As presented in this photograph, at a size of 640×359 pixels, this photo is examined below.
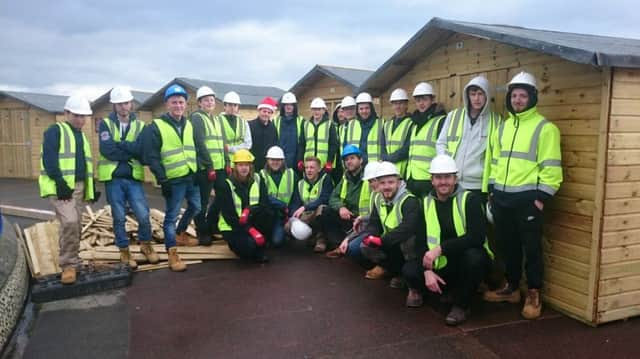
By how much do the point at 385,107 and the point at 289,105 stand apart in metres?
1.50

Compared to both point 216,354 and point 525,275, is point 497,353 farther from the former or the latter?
point 216,354

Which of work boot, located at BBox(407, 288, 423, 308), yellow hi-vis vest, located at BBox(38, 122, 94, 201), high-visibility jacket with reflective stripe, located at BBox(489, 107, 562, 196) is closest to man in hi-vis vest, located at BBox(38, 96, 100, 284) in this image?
A: yellow hi-vis vest, located at BBox(38, 122, 94, 201)

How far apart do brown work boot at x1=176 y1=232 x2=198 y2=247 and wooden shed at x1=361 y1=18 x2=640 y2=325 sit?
15.0 feet

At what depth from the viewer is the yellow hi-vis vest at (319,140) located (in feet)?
24.5

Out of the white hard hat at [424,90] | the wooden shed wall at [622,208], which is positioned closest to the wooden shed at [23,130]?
the white hard hat at [424,90]

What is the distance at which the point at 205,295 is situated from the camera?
5.33 meters

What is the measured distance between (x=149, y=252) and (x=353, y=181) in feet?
9.11

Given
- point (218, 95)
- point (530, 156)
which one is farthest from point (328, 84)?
point (530, 156)

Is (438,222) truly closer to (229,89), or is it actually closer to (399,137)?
(399,137)

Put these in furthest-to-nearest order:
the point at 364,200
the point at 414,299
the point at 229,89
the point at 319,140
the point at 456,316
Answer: the point at 229,89
the point at 319,140
the point at 364,200
the point at 414,299
the point at 456,316

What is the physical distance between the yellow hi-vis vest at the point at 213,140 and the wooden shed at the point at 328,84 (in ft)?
18.1

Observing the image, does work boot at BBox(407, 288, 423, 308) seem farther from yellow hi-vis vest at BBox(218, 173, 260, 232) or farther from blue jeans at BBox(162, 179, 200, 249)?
blue jeans at BBox(162, 179, 200, 249)

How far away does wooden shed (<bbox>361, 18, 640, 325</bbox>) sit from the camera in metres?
4.14

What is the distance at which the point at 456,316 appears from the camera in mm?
4445
